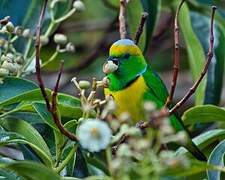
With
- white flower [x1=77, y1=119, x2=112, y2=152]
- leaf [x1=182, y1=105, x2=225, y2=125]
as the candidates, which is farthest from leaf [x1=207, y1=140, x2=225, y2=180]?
white flower [x1=77, y1=119, x2=112, y2=152]

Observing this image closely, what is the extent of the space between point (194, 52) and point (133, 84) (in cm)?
26

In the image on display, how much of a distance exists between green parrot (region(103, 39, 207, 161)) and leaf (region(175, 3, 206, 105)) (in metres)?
0.12

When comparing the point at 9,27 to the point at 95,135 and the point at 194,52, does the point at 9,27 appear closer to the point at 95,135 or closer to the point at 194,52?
the point at 95,135

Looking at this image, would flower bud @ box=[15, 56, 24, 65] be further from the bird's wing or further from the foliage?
the bird's wing

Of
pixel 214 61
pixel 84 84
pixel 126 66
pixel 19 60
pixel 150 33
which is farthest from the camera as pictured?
pixel 214 61

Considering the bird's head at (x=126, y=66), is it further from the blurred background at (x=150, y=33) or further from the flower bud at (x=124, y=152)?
the flower bud at (x=124, y=152)

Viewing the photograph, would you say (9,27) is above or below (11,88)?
above

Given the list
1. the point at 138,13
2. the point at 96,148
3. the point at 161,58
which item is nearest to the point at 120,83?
the point at 138,13

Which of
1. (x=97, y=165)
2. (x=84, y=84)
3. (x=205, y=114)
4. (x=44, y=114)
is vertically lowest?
(x=97, y=165)

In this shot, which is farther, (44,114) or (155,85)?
(155,85)

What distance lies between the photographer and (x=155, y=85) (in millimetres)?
1856

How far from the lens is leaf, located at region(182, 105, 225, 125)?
1.47 meters

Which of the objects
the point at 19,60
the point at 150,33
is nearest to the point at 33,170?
the point at 19,60

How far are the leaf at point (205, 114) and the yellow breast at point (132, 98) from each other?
0.64 ft
